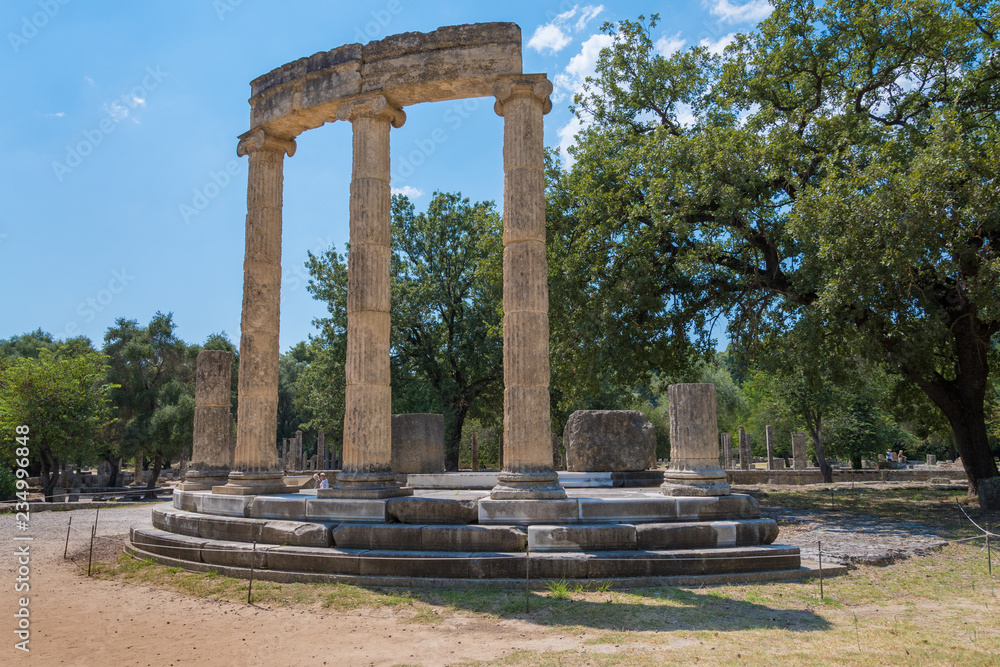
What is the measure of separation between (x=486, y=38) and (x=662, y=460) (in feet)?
144

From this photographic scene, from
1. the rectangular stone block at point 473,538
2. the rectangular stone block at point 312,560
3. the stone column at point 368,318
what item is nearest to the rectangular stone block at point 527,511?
the rectangular stone block at point 473,538

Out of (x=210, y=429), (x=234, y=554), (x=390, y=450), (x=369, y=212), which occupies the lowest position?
(x=234, y=554)

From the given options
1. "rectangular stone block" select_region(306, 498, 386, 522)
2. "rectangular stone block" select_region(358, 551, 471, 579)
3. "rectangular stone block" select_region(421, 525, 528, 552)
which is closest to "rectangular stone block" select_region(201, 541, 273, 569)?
"rectangular stone block" select_region(306, 498, 386, 522)

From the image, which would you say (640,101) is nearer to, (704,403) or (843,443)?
(704,403)

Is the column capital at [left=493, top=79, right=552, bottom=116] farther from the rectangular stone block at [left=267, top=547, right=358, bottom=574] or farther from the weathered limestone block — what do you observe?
the rectangular stone block at [left=267, top=547, right=358, bottom=574]

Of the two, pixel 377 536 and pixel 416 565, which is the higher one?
pixel 377 536

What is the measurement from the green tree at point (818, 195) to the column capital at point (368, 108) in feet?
24.0

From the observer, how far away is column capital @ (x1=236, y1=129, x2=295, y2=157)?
1380cm

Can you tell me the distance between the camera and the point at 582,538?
31.5 ft

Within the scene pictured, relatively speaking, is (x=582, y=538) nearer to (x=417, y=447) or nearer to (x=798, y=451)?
(x=417, y=447)

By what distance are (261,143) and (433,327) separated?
1637 cm

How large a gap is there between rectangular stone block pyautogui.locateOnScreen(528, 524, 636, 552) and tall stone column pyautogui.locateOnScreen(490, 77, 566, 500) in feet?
2.78

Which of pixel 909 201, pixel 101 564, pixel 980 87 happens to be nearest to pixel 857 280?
pixel 909 201

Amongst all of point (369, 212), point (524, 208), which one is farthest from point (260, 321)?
point (524, 208)
